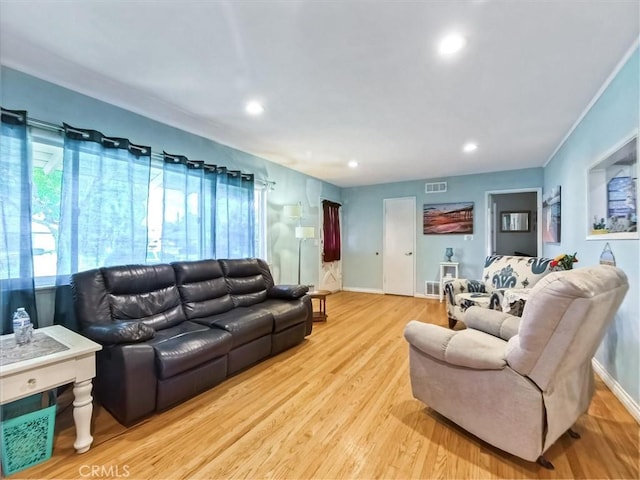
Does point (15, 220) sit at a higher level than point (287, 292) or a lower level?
higher

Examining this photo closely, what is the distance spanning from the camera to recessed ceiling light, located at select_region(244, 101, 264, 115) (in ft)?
8.95

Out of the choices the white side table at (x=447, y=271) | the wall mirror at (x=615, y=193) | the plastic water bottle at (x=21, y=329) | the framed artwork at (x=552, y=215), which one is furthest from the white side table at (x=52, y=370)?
the white side table at (x=447, y=271)

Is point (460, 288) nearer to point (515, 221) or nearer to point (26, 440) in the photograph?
A: point (515, 221)

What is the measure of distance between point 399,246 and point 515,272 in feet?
9.46

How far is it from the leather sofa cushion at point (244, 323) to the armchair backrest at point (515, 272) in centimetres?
276

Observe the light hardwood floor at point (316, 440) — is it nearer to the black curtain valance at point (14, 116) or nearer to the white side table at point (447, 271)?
the black curtain valance at point (14, 116)

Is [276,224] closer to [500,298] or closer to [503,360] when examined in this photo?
[500,298]

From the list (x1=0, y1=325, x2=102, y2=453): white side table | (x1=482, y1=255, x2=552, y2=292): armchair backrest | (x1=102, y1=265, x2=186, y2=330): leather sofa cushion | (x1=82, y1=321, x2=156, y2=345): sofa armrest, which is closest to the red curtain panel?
(x1=482, y1=255, x2=552, y2=292): armchair backrest

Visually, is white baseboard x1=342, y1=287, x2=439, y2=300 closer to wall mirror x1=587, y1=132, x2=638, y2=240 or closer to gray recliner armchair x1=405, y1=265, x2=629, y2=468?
wall mirror x1=587, y1=132, x2=638, y2=240

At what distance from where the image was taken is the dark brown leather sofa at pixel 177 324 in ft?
6.24

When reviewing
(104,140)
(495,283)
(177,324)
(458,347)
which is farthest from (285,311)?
(495,283)

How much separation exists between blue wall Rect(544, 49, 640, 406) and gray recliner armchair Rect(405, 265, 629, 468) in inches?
22.6

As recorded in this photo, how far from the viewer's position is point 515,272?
3428 millimetres

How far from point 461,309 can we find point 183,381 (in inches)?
123
